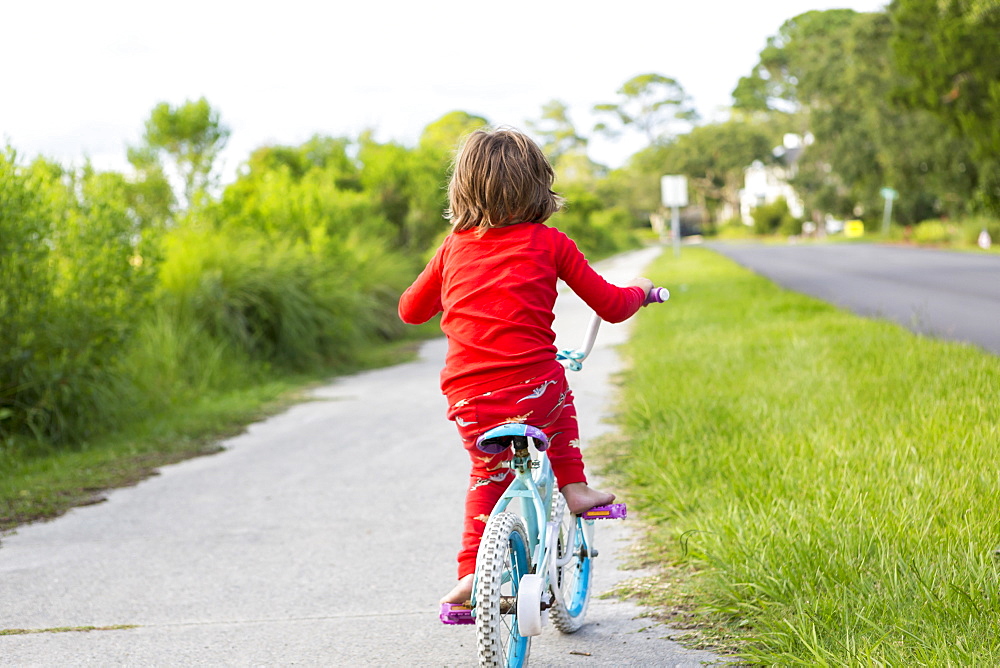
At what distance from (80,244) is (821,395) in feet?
18.1

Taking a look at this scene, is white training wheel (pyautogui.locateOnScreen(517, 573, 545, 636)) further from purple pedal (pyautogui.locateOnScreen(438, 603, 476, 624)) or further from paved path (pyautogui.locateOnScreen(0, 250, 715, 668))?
paved path (pyautogui.locateOnScreen(0, 250, 715, 668))

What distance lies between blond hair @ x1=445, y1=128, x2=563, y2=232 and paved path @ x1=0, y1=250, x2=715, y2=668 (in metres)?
1.42

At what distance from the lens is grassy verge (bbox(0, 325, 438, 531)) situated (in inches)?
242

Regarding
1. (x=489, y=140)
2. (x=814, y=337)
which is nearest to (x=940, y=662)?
(x=489, y=140)

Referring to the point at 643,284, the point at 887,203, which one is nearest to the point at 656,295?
the point at 643,284

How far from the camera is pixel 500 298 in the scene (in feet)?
10.00

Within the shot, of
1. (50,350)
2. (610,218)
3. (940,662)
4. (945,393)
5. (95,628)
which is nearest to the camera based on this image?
(940,662)

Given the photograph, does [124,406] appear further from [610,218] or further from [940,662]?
[610,218]

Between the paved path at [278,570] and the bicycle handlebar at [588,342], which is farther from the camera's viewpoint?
the paved path at [278,570]

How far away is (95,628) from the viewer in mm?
3898

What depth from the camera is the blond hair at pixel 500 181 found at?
3.05 m

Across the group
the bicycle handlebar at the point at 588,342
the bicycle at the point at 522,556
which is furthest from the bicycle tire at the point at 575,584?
the bicycle handlebar at the point at 588,342

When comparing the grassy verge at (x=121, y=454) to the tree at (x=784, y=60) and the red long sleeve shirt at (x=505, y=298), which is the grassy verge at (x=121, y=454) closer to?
the red long sleeve shirt at (x=505, y=298)

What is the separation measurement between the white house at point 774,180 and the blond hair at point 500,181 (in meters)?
76.7
